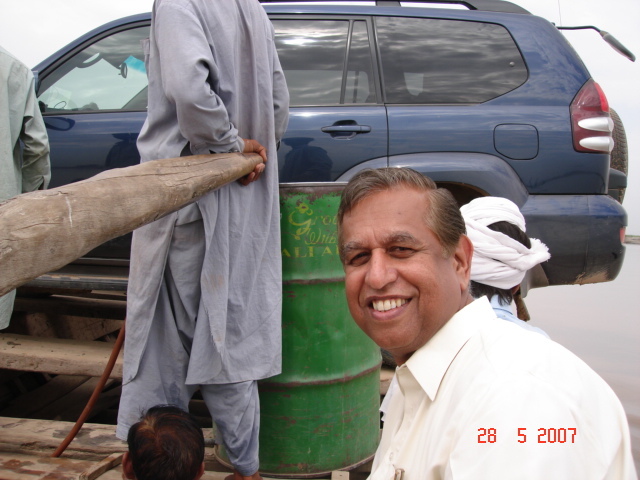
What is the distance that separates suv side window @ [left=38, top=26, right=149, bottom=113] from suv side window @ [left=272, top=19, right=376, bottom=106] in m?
0.78

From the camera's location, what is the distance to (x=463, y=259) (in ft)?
3.98

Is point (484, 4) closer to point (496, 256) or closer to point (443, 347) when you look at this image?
point (496, 256)

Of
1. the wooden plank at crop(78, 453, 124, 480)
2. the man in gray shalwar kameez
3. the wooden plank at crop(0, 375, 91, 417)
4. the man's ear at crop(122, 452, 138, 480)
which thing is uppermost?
the man in gray shalwar kameez

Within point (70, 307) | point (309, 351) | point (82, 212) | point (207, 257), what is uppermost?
point (82, 212)

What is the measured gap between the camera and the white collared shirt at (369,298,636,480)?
0.76 meters

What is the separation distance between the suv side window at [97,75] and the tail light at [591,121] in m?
2.29

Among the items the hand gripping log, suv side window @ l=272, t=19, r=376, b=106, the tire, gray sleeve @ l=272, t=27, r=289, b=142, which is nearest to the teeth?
the hand gripping log

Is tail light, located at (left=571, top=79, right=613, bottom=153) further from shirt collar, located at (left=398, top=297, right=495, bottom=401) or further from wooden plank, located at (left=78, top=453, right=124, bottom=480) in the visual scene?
wooden plank, located at (left=78, top=453, right=124, bottom=480)

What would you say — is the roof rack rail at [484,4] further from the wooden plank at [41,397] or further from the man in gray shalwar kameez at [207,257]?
the wooden plank at [41,397]

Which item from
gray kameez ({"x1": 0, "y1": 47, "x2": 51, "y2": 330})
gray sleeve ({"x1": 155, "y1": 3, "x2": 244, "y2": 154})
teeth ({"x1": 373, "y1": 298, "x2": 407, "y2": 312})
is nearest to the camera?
teeth ({"x1": 373, "y1": 298, "x2": 407, "y2": 312})

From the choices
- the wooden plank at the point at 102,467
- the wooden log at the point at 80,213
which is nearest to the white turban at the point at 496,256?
the wooden log at the point at 80,213

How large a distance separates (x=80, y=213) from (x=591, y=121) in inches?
113

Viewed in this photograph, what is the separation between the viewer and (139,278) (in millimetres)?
1921
